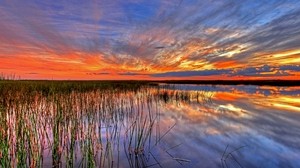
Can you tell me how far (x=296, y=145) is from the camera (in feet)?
27.2

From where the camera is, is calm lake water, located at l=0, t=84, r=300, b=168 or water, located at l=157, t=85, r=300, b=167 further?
water, located at l=157, t=85, r=300, b=167

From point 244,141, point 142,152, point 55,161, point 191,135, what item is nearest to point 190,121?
point 191,135

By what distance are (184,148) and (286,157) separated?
2.90 m

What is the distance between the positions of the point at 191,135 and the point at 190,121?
2.70 m

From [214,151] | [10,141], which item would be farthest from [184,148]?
[10,141]

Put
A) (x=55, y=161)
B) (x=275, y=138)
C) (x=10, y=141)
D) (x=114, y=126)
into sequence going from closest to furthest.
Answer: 1. (x=55, y=161)
2. (x=10, y=141)
3. (x=275, y=138)
4. (x=114, y=126)

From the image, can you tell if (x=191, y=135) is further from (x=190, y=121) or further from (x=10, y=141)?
(x=10, y=141)

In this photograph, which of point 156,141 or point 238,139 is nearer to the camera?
point 156,141

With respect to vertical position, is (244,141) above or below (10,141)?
below

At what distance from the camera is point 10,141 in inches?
253

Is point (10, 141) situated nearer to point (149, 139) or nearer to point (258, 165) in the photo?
point (149, 139)

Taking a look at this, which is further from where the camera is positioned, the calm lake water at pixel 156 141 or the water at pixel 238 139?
the water at pixel 238 139

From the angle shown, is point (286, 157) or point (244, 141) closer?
point (286, 157)

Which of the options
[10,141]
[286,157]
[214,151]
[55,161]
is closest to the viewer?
[55,161]
